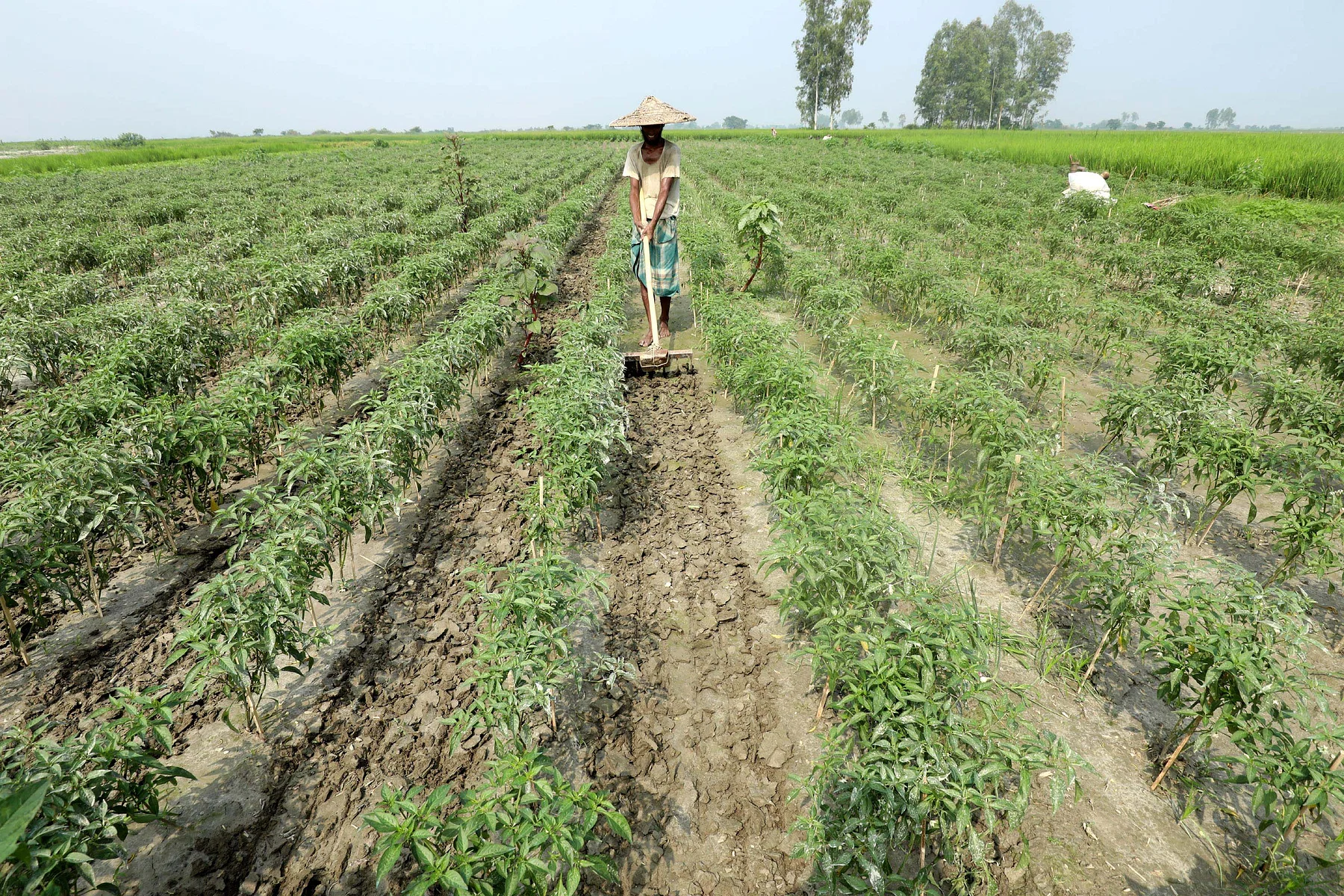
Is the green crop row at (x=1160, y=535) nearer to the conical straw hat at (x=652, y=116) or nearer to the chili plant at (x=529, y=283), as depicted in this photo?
the conical straw hat at (x=652, y=116)

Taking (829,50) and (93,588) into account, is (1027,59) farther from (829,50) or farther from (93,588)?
(93,588)

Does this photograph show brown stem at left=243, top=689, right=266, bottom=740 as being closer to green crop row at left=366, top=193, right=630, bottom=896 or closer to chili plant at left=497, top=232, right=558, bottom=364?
green crop row at left=366, top=193, right=630, bottom=896

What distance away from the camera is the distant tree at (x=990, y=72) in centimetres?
8869

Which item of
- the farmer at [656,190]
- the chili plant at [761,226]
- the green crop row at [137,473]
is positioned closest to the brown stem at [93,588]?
the green crop row at [137,473]

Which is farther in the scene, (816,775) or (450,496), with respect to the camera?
(450,496)

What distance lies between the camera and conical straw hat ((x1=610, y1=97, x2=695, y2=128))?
6.91 metres

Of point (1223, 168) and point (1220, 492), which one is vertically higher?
point (1223, 168)

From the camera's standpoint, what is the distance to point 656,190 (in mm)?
7555

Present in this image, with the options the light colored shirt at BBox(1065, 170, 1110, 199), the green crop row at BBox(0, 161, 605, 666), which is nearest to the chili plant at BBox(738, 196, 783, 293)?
the green crop row at BBox(0, 161, 605, 666)

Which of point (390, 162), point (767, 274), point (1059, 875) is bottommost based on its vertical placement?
point (1059, 875)

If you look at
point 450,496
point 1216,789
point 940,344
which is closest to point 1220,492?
point 1216,789

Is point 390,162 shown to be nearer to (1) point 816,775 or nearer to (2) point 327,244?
(2) point 327,244

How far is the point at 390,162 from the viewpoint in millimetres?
35281

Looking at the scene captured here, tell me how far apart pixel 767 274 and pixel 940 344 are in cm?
420
